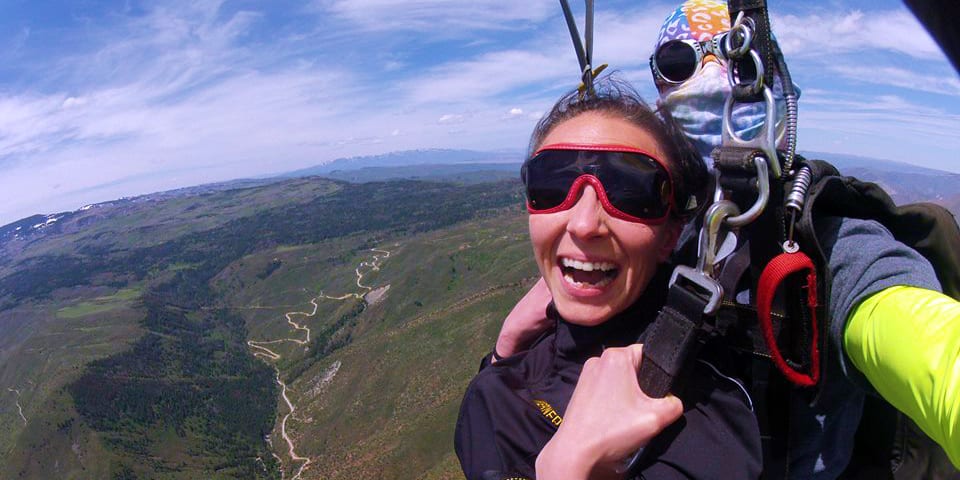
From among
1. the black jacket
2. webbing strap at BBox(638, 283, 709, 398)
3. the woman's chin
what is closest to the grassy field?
the black jacket

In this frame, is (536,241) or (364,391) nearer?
(536,241)

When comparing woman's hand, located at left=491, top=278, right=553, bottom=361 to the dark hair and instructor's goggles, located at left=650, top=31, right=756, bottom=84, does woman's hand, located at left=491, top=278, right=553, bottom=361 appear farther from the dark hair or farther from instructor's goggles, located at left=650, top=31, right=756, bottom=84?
instructor's goggles, located at left=650, top=31, right=756, bottom=84

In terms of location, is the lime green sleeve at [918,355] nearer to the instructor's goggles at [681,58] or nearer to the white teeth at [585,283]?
the white teeth at [585,283]

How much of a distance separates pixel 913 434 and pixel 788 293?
3.74 feet

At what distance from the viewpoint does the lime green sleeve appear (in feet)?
5.01

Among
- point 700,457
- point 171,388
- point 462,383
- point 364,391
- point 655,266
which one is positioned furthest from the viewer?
point 171,388

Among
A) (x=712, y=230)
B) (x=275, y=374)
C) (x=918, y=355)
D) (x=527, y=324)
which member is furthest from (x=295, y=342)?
(x=918, y=355)

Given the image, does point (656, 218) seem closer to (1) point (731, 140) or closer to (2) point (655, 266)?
(2) point (655, 266)

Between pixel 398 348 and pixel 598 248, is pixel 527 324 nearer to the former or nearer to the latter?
pixel 598 248

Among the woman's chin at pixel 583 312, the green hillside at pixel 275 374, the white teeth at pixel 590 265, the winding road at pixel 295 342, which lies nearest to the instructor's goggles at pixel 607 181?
the white teeth at pixel 590 265

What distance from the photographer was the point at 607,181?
8.47 feet

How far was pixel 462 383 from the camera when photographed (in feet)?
265

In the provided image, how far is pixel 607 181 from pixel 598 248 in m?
0.34

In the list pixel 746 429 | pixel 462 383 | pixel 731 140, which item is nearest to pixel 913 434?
pixel 746 429
